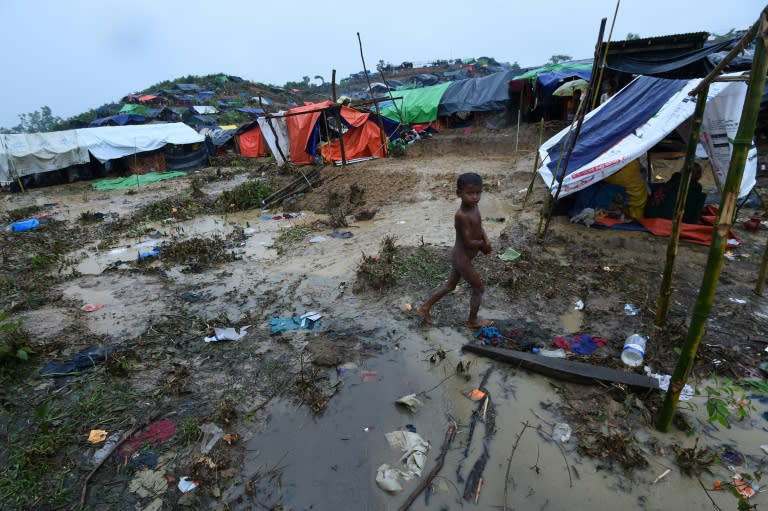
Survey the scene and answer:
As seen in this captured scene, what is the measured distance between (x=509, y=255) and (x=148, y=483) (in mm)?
4095

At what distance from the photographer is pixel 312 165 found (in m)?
13.8

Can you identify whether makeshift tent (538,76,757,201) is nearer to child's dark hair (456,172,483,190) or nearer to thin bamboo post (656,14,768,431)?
child's dark hair (456,172,483,190)

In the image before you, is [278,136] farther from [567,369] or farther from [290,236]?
[567,369]

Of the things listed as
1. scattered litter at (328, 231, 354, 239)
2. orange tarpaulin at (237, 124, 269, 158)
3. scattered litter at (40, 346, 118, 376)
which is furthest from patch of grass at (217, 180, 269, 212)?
orange tarpaulin at (237, 124, 269, 158)

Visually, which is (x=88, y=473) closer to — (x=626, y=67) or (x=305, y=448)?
(x=305, y=448)

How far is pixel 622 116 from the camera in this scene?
5363mm

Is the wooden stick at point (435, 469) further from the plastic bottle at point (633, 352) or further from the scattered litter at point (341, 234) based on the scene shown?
the scattered litter at point (341, 234)

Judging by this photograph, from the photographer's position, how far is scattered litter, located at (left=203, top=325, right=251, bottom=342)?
3.52 m

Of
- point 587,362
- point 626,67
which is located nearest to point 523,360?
point 587,362

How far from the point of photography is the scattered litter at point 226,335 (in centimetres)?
352

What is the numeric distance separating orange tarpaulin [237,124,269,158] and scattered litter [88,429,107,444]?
16328 millimetres

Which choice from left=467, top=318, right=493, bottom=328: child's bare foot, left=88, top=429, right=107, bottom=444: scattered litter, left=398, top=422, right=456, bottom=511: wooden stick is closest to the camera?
left=398, top=422, right=456, bottom=511: wooden stick

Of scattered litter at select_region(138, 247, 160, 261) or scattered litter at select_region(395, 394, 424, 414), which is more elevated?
scattered litter at select_region(138, 247, 160, 261)

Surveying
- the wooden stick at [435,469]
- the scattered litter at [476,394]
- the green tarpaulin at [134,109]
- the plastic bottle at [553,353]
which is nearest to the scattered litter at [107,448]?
the wooden stick at [435,469]
